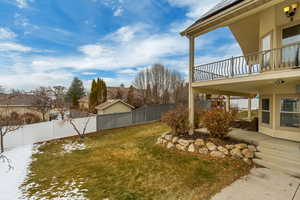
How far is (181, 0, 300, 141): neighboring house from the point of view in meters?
4.73

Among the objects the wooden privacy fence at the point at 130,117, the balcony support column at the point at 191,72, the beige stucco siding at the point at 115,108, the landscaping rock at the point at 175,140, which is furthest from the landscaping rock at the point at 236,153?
the beige stucco siding at the point at 115,108

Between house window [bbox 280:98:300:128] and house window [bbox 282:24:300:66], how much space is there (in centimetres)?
185

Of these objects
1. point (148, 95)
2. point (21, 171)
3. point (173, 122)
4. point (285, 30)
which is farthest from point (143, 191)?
point (148, 95)

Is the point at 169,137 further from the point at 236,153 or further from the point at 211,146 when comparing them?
the point at 236,153

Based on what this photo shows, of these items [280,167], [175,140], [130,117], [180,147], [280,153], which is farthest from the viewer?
[130,117]

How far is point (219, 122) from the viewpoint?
5.62 meters

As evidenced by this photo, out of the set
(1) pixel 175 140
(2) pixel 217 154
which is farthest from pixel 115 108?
(2) pixel 217 154

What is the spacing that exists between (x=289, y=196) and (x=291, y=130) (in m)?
3.81

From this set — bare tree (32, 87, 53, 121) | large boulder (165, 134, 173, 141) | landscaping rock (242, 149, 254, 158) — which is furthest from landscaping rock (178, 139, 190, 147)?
bare tree (32, 87, 53, 121)

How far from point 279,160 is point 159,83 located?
17.0 metres

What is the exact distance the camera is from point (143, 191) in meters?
3.42

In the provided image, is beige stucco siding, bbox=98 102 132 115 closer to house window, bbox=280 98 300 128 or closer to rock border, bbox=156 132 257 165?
rock border, bbox=156 132 257 165

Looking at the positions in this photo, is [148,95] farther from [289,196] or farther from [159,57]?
[289,196]

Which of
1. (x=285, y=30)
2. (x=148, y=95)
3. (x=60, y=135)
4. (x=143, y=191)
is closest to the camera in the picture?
(x=143, y=191)
